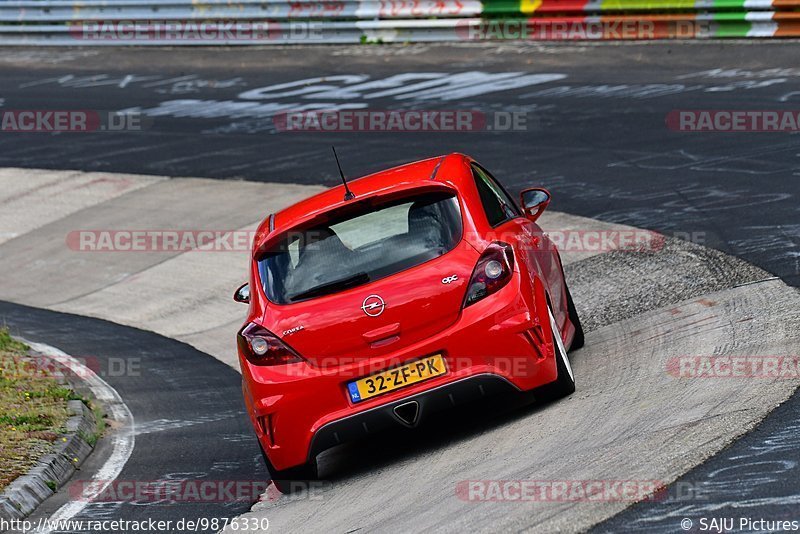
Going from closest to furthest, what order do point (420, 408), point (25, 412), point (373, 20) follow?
point (420, 408) < point (25, 412) < point (373, 20)

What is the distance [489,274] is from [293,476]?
5.24ft

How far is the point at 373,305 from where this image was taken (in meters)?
7.25

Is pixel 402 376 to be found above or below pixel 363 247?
below

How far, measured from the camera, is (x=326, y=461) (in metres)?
8.19

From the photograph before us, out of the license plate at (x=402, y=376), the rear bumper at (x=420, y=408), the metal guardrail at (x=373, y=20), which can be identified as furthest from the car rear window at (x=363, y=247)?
the metal guardrail at (x=373, y=20)

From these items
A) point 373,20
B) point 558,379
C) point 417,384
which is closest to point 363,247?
point 417,384

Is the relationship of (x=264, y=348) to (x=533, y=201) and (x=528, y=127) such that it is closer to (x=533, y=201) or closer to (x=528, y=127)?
(x=533, y=201)

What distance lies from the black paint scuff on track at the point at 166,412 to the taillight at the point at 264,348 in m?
0.84

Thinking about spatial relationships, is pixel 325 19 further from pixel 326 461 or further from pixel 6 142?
pixel 326 461

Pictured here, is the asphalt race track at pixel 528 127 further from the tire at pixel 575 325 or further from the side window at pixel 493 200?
the side window at pixel 493 200

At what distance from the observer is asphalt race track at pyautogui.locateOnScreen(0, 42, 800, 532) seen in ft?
26.4

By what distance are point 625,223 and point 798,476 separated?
271 inches

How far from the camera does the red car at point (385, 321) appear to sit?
23.6ft

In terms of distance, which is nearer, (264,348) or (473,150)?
(264,348)
